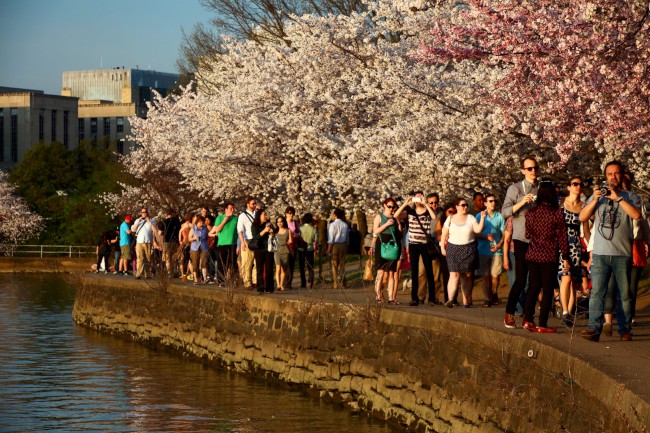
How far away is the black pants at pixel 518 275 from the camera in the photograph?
14.3 m

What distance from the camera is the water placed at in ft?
54.5

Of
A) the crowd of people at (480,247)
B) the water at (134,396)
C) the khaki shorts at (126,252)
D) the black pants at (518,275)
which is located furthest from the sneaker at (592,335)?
the khaki shorts at (126,252)

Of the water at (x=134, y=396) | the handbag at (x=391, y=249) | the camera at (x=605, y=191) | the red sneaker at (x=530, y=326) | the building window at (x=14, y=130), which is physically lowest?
the water at (x=134, y=396)

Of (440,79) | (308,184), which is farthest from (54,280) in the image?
(440,79)

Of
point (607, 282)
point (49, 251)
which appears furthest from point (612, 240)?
point (49, 251)

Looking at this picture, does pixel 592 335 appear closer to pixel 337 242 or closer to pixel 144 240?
pixel 337 242

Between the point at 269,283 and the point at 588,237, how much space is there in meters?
8.85

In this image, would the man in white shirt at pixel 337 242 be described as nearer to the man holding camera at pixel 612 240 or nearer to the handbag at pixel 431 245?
the handbag at pixel 431 245

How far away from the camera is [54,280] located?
61469 millimetres

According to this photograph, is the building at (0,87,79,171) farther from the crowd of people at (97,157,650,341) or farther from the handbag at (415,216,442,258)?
the handbag at (415,216,442,258)

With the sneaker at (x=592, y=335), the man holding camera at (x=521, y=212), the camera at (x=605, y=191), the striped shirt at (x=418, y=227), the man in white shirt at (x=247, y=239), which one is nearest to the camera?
the sneaker at (x=592, y=335)

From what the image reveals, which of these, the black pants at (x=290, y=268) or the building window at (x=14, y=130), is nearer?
the black pants at (x=290, y=268)

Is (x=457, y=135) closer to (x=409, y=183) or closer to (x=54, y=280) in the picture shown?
(x=409, y=183)

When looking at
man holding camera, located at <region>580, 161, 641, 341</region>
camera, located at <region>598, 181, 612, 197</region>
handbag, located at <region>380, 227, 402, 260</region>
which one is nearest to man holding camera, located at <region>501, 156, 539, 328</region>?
man holding camera, located at <region>580, 161, 641, 341</region>
